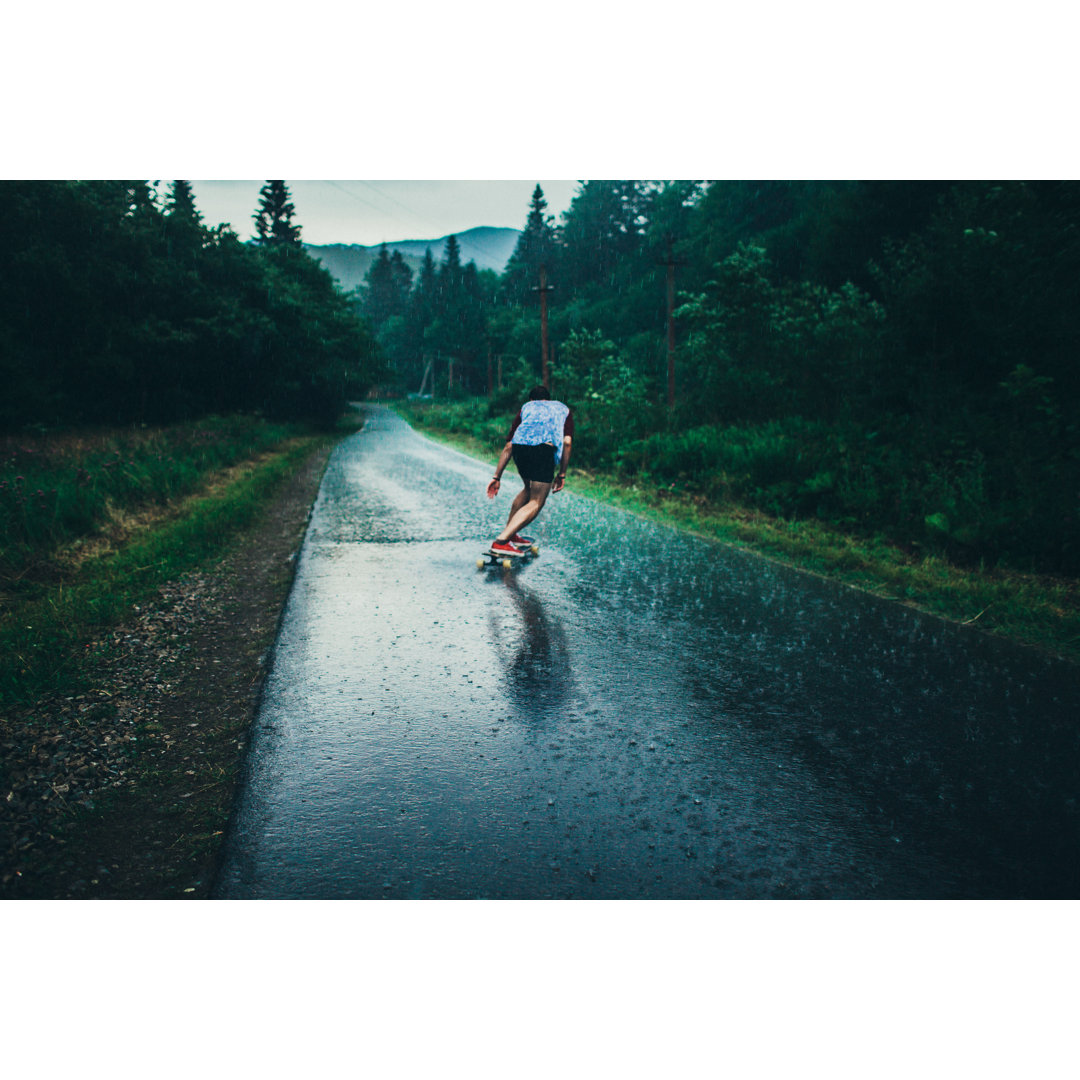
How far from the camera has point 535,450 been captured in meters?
6.83

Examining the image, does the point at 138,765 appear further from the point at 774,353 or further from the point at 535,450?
the point at 774,353

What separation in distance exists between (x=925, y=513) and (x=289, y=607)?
22.4ft

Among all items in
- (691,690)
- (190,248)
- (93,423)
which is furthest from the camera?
(190,248)

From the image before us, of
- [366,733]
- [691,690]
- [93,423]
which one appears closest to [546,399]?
[691,690]

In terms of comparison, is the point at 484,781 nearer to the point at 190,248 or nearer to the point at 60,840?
the point at 60,840

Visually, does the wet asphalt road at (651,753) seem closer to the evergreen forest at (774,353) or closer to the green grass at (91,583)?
the green grass at (91,583)

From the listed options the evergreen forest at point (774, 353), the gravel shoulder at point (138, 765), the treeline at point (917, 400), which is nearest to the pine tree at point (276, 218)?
the evergreen forest at point (774, 353)

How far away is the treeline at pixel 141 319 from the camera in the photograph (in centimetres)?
1675

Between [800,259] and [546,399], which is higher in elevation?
[800,259]

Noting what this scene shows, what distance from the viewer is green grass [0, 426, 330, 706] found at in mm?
3961

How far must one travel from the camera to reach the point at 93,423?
21.0 m

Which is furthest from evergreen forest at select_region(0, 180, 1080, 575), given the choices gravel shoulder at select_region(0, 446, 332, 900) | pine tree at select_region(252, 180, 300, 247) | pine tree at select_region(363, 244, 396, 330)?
pine tree at select_region(363, 244, 396, 330)

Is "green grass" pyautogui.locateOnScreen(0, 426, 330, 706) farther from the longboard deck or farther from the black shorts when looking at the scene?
the black shorts

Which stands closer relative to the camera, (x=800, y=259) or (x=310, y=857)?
(x=310, y=857)
